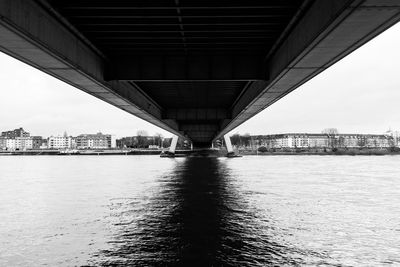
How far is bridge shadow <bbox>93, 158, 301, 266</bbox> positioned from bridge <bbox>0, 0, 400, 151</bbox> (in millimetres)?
6696

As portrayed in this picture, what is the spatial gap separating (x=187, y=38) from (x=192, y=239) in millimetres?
8463

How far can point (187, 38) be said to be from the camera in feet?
51.6

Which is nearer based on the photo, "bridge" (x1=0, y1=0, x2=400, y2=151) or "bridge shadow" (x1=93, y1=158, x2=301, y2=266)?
"bridge shadow" (x1=93, y1=158, x2=301, y2=266)

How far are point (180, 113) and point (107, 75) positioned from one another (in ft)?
72.7

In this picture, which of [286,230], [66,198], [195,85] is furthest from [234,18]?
[66,198]

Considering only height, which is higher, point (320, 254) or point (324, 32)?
point (324, 32)

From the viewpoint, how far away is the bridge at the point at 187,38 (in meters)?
10.7

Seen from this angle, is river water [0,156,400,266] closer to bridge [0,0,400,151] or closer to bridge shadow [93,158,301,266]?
bridge shadow [93,158,301,266]

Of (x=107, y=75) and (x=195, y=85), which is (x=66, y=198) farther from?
(x=195, y=85)

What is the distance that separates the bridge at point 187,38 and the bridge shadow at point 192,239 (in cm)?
670

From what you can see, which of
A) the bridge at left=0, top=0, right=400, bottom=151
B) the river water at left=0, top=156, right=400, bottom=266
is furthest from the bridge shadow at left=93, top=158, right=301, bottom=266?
the bridge at left=0, top=0, right=400, bottom=151

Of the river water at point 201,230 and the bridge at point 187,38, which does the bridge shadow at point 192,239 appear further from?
the bridge at point 187,38

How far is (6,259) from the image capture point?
33.7 feet

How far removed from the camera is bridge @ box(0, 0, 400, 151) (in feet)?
35.0
